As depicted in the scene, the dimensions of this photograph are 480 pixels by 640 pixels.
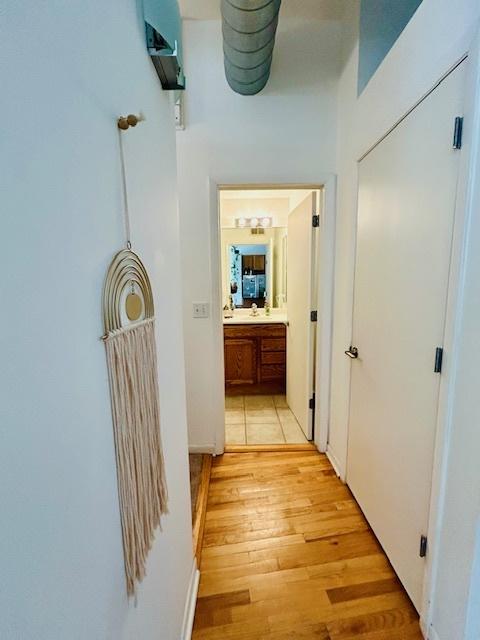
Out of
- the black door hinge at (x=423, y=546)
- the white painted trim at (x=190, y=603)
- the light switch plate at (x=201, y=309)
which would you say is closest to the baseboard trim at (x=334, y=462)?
the black door hinge at (x=423, y=546)

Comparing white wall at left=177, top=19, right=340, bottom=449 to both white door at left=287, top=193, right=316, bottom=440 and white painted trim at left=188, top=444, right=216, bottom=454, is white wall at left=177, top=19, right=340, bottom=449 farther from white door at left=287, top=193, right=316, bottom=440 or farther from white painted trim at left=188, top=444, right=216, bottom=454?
white painted trim at left=188, top=444, right=216, bottom=454

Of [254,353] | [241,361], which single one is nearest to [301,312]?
[254,353]

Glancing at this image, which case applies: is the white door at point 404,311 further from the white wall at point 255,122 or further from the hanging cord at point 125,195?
the hanging cord at point 125,195

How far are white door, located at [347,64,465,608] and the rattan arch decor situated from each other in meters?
0.96

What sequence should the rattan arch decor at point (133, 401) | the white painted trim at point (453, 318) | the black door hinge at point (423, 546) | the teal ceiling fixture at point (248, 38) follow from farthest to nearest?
the teal ceiling fixture at point (248, 38)
the black door hinge at point (423, 546)
the white painted trim at point (453, 318)
the rattan arch decor at point (133, 401)

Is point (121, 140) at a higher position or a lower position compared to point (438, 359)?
higher

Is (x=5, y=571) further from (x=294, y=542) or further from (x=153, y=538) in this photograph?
(x=294, y=542)

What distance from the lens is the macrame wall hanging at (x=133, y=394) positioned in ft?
1.87

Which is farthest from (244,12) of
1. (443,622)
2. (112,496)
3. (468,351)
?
(443,622)

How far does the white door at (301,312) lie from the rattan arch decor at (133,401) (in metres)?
1.71

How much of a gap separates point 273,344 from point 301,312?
98 centimetres

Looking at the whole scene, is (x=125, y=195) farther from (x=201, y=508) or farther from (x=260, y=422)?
(x=260, y=422)

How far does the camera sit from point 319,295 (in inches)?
84.2

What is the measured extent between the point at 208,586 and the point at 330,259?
6.30ft
